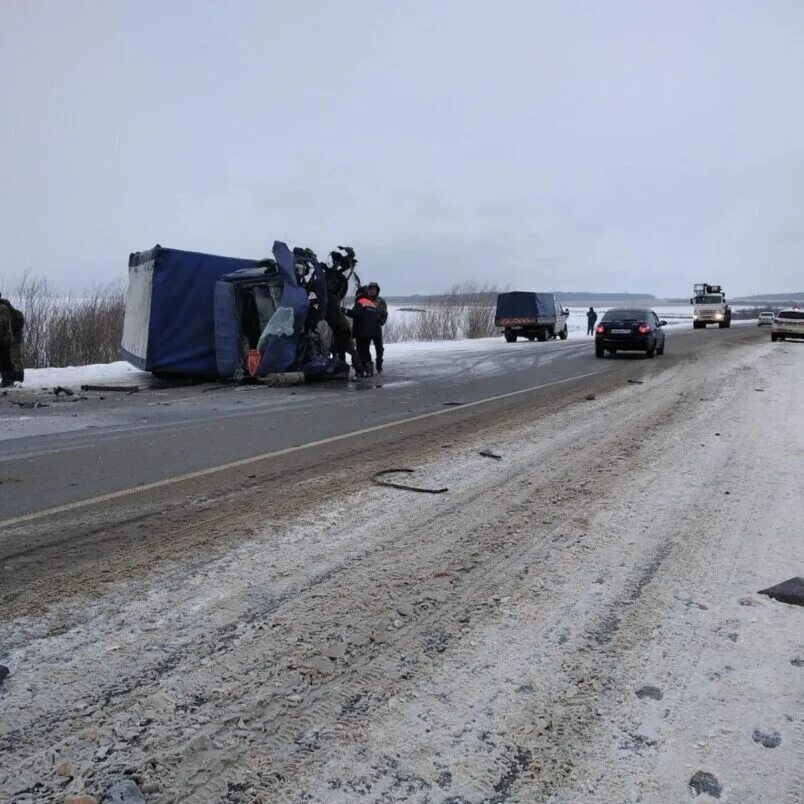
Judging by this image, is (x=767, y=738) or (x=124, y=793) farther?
(x=767, y=738)

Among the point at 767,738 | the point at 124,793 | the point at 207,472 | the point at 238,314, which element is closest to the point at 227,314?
the point at 238,314

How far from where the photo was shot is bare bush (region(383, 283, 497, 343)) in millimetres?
37781

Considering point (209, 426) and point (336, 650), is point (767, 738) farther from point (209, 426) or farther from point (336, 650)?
point (209, 426)

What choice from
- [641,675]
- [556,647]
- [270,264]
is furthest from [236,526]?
[270,264]

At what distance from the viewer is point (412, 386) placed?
13.9 meters

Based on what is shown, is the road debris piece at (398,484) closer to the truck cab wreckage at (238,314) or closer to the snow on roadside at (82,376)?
the truck cab wreckage at (238,314)

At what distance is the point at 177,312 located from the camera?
14719mm

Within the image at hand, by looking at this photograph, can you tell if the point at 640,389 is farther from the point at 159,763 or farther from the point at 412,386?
the point at 159,763

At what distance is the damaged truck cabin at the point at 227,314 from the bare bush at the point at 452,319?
71.1 feet

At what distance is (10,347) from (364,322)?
278 inches

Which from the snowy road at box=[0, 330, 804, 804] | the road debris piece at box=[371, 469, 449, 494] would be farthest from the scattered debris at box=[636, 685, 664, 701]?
the road debris piece at box=[371, 469, 449, 494]

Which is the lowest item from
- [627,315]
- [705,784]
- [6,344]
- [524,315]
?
[705,784]

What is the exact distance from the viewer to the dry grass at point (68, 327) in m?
18.7

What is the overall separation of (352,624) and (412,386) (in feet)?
35.6
